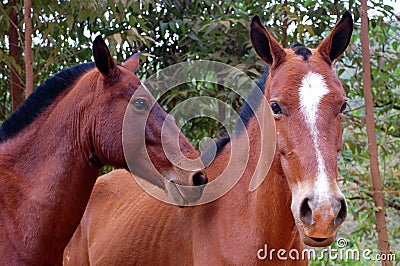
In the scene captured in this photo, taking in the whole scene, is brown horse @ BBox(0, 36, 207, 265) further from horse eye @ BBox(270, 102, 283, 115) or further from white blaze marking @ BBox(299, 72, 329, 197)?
white blaze marking @ BBox(299, 72, 329, 197)

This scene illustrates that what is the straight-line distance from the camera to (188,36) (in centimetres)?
585

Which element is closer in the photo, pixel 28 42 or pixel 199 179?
pixel 199 179

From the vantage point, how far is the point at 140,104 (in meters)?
3.44

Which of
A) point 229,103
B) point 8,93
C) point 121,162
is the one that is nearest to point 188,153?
point 121,162

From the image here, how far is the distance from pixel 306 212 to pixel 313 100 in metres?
0.55

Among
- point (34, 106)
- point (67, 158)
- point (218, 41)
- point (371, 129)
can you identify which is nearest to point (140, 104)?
point (67, 158)

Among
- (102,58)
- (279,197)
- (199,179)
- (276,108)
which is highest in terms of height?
(102,58)

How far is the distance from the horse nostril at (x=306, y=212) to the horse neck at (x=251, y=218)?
42cm

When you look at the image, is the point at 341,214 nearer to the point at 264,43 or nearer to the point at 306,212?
the point at 306,212

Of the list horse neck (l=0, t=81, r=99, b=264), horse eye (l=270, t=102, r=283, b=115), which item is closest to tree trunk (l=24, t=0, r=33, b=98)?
horse neck (l=0, t=81, r=99, b=264)

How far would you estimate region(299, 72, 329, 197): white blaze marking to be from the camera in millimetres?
2896

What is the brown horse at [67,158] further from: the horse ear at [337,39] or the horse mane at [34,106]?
the horse ear at [337,39]

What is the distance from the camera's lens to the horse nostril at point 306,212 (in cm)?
281

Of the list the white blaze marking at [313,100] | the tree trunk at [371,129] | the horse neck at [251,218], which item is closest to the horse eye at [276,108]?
the white blaze marking at [313,100]
